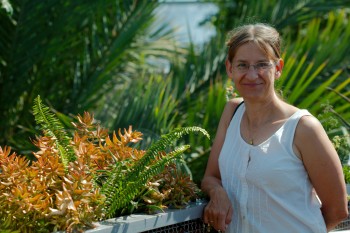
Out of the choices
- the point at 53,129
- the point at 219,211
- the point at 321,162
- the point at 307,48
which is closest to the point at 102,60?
the point at 307,48

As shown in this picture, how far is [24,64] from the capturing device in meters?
5.71

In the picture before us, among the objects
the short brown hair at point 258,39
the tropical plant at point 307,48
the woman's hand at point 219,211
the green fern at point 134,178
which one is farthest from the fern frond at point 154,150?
the tropical plant at point 307,48

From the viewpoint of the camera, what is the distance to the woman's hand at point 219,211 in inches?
112

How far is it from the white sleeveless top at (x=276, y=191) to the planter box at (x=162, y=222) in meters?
0.17

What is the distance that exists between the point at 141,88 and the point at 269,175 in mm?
2672

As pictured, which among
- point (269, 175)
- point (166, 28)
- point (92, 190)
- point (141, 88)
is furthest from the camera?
point (166, 28)

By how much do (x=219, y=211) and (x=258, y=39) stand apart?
0.72 metres

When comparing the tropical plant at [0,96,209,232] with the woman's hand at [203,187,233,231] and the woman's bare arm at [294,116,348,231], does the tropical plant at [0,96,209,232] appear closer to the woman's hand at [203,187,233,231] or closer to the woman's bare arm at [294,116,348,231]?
the woman's hand at [203,187,233,231]

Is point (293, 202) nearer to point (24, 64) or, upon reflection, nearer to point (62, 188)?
point (62, 188)

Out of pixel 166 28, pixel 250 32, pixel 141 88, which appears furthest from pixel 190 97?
pixel 250 32

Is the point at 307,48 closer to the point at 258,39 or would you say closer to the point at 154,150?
the point at 258,39

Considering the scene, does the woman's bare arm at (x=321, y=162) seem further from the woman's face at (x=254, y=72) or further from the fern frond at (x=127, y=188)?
the fern frond at (x=127, y=188)

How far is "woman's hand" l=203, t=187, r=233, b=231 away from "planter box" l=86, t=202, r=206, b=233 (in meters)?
0.05

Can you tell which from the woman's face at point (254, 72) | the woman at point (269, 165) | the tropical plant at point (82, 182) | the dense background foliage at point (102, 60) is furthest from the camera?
the dense background foliage at point (102, 60)
